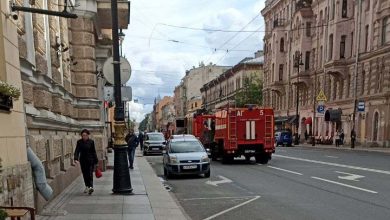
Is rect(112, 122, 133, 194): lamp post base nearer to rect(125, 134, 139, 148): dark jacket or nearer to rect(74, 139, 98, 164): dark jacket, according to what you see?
rect(74, 139, 98, 164): dark jacket

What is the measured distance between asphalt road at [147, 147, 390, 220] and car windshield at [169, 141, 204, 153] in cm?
104

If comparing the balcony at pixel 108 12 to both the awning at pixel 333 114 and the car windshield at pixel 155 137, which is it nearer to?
the car windshield at pixel 155 137

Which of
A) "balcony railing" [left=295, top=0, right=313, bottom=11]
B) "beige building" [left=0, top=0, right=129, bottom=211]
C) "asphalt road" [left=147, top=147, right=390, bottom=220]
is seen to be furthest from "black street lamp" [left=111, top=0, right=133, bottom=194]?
"balcony railing" [left=295, top=0, right=313, bottom=11]

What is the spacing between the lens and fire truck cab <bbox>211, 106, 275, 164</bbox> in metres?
22.6

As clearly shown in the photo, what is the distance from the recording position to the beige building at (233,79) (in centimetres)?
7694

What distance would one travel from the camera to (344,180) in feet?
48.8

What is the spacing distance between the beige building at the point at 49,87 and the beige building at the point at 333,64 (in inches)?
1075

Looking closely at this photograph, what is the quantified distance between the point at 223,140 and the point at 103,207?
1404 cm

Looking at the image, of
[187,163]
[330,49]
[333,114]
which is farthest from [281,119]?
[187,163]

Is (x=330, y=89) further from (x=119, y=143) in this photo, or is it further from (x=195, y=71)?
(x=195, y=71)

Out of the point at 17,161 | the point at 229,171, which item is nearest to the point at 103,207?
the point at 17,161

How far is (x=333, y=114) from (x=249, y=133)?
1065 inches

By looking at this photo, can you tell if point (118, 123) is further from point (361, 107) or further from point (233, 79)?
point (233, 79)

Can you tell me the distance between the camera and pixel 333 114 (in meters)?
47.3
